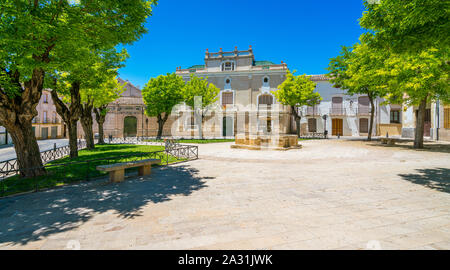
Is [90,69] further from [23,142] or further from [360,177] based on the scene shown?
[360,177]

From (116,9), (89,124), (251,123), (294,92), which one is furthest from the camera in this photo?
(251,123)

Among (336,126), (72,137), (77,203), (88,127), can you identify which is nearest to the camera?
(77,203)

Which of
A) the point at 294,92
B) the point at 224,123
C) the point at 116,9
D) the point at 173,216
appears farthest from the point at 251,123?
the point at 173,216

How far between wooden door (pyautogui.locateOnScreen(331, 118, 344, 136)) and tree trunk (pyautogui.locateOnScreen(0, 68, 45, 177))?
119 ft

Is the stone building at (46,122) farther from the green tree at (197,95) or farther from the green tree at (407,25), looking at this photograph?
the green tree at (407,25)

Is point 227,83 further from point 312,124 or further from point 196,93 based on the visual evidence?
point 312,124

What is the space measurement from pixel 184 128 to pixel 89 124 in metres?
18.2

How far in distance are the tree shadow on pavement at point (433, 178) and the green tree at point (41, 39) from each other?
10397 mm

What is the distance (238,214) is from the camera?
13.8 feet

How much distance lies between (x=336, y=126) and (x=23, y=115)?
121ft

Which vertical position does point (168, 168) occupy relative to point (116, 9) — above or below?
below

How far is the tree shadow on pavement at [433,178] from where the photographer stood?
6.14m

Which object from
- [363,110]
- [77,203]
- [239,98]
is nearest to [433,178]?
[77,203]
